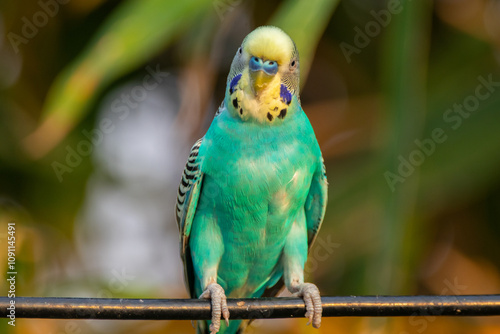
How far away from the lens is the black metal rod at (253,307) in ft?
7.57

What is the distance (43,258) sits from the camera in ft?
17.6

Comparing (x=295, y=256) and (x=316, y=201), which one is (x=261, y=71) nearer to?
(x=316, y=201)

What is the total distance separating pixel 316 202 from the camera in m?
3.80

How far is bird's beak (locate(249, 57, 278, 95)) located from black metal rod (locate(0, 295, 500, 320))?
1.11 m

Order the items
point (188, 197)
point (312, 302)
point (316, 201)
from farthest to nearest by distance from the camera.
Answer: point (316, 201)
point (188, 197)
point (312, 302)

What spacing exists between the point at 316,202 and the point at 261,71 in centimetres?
92

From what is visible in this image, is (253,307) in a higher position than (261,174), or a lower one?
lower

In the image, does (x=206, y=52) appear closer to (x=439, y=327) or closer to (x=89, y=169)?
(x=89, y=169)

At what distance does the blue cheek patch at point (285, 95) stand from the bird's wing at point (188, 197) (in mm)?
548

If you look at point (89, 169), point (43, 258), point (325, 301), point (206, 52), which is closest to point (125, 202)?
point (89, 169)

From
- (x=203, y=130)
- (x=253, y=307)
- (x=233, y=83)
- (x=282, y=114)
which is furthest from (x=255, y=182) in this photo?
(x=203, y=130)

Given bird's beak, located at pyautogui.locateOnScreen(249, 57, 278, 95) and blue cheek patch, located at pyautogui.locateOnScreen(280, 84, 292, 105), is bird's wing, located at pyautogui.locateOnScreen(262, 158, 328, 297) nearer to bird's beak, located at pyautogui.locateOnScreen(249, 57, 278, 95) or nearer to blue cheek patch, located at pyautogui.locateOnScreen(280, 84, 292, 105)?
blue cheek patch, located at pyautogui.locateOnScreen(280, 84, 292, 105)

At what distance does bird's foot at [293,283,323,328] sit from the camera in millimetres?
3299

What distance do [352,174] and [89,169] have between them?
2174 millimetres
